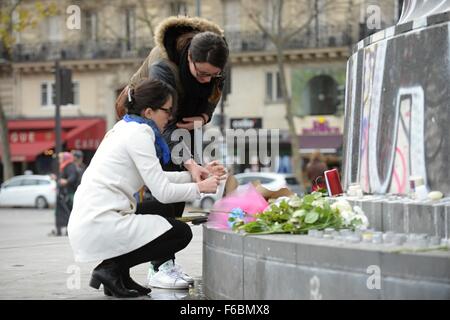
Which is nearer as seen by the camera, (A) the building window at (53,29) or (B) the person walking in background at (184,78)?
(B) the person walking in background at (184,78)

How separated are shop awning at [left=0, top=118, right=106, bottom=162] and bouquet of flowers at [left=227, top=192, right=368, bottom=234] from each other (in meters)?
38.5

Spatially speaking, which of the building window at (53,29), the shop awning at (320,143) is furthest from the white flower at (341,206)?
the building window at (53,29)

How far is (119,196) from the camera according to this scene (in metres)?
5.76

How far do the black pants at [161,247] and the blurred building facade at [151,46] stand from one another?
31.3 metres

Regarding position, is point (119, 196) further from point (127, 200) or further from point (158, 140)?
point (158, 140)

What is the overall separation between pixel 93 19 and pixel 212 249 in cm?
4042

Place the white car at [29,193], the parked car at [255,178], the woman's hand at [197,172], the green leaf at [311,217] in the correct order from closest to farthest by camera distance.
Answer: the green leaf at [311,217] → the woman's hand at [197,172] → the parked car at [255,178] → the white car at [29,193]

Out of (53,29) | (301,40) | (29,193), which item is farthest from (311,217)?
(53,29)

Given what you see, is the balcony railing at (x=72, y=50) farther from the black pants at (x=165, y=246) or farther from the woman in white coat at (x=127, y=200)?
the black pants at (x=165, y=246)

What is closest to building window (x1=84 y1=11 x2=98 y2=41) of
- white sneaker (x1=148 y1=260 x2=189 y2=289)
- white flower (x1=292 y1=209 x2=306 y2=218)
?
white sneaker (x1=148 y1=260 x2=189 y2=289)

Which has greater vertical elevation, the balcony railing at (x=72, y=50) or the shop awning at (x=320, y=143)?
the balcony railing at (x=72, y=50)

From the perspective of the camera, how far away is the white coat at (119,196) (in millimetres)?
5629

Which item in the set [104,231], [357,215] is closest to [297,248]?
[357,215]
